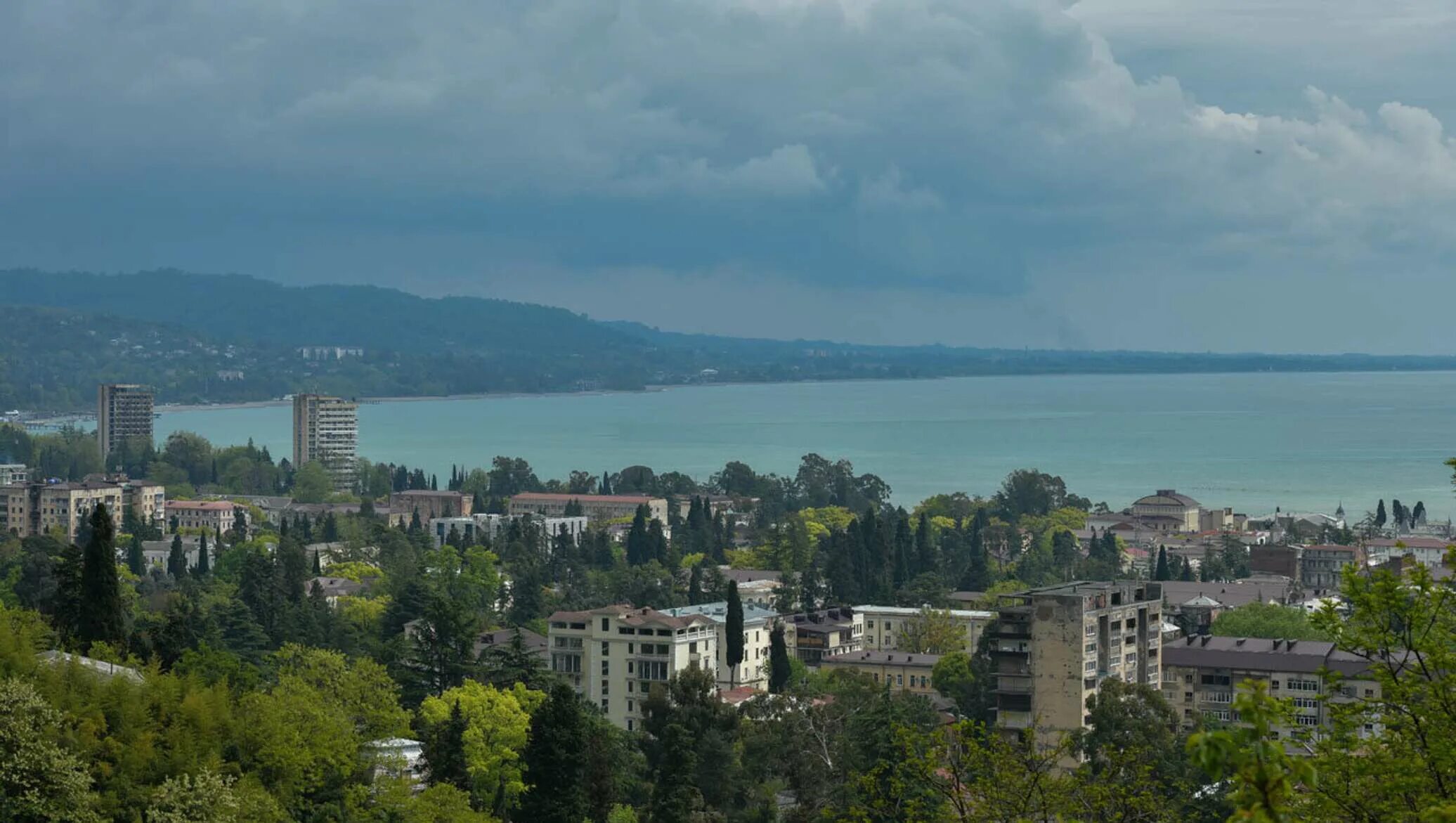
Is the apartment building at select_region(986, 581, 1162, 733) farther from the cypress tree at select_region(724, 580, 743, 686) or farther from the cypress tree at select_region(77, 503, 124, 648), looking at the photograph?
the cypress tree at select_region(77, 503, 124, 648)

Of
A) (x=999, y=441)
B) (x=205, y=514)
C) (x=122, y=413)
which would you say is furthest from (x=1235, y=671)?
(x=999, y=441)

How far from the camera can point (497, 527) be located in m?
63.7

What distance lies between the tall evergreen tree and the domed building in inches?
1816

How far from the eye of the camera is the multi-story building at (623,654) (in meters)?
34.0

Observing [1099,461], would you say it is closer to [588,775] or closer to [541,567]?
[541,567]

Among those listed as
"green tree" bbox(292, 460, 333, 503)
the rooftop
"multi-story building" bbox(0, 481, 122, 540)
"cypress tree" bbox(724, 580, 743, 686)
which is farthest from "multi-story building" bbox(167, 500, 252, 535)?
"cypress tree" bbox(724, 580, 743, 686)

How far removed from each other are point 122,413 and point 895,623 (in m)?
68.4

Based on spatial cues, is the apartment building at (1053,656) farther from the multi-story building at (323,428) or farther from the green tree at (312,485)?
the multi-story building at (323,428)

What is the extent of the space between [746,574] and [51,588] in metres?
19.2

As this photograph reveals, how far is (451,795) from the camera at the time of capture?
66.5ft

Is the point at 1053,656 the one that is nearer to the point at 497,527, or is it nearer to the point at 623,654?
the point at 623,654

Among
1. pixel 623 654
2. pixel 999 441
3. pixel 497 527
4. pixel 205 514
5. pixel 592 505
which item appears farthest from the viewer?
pixel 999 441

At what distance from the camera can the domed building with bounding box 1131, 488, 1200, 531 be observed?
66.4 metres

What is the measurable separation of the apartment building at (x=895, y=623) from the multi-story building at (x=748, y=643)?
91.7 inches
